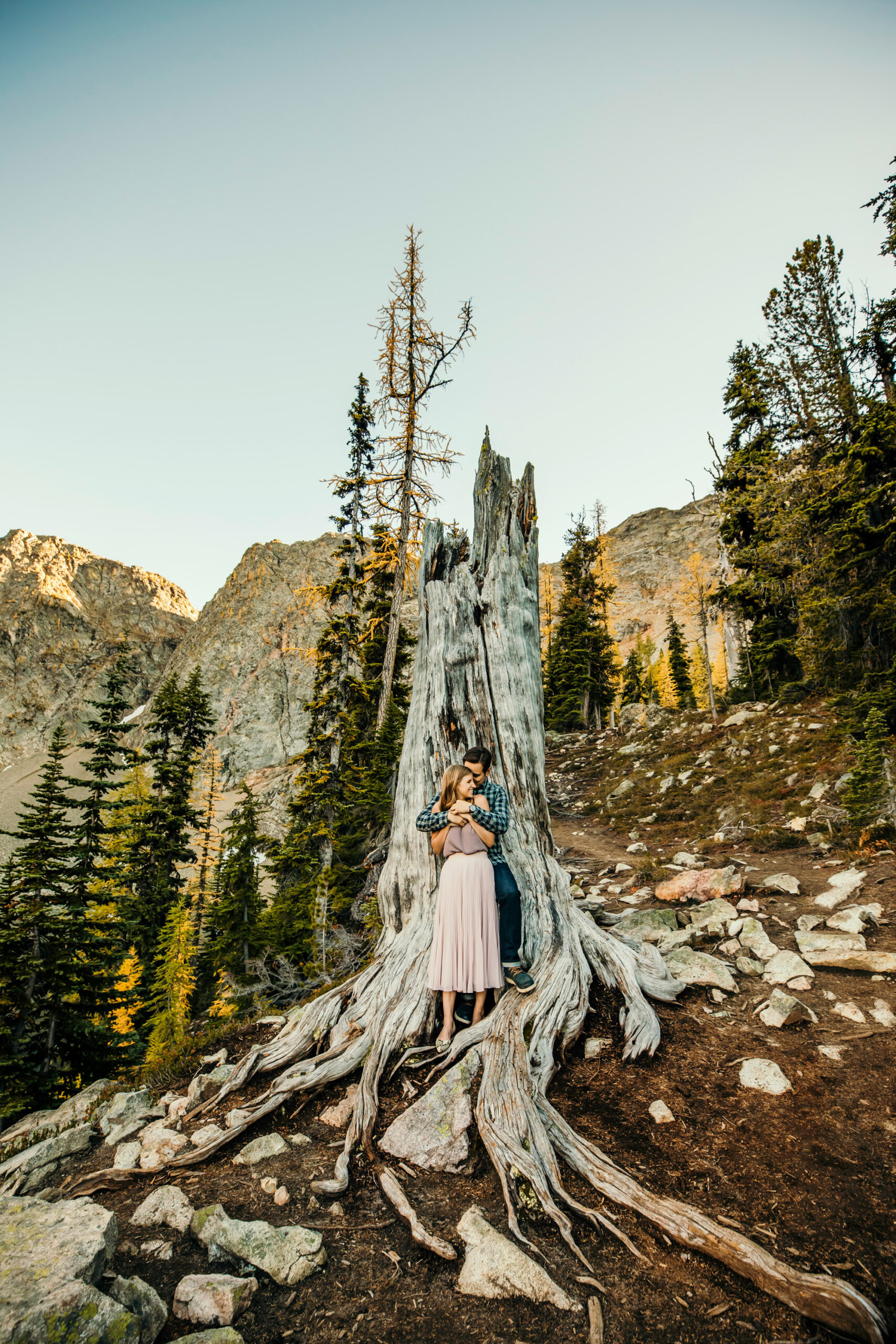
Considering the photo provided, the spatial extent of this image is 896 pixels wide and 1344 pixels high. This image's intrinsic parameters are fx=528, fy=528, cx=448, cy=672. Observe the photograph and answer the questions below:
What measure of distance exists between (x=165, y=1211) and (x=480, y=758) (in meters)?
3.37

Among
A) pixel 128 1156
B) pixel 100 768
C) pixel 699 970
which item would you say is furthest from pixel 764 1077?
pixel 100 768

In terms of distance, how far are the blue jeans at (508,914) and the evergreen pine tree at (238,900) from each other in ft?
50.8

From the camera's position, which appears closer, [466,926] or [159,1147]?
[159,1147]

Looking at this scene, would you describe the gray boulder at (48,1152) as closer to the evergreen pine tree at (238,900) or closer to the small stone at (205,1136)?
the small stone at (205,1136)

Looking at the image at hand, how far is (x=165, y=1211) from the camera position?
288 centimetres

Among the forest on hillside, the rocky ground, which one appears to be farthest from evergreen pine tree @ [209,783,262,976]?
the rocky ground

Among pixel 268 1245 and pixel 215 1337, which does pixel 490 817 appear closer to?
pixel 268 1245

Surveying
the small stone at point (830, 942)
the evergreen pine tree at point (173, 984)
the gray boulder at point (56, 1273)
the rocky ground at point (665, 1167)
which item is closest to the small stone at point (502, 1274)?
the rocky ground at point (665, 1167)

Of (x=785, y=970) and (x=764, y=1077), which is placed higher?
Result: (x=785, y=970)

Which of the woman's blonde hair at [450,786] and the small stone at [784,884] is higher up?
the woman's blonde hair at [450,786]

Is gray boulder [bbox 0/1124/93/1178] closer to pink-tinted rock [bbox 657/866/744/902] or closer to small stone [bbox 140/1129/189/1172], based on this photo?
small stone [bbox 140/1129/189/1172]

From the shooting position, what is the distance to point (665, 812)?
1253cm

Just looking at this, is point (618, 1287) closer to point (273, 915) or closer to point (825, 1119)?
point (825, 1119)

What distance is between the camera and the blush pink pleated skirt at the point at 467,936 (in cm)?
415
